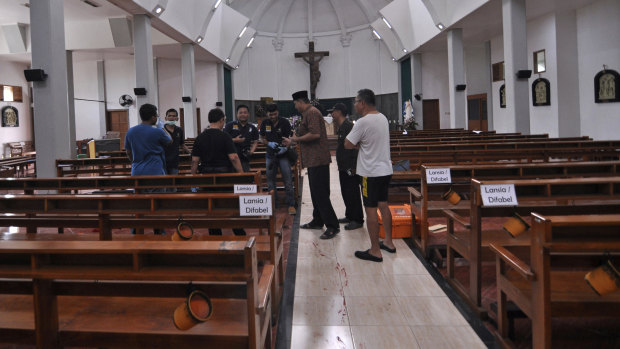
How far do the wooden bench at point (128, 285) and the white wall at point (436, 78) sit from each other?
54.1ft

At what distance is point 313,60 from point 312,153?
1611 cm

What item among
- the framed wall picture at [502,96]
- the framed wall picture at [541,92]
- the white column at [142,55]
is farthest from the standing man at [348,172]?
the framed wall picture at [502,96]

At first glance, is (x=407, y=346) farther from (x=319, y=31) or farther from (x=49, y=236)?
(x=319, y=31)

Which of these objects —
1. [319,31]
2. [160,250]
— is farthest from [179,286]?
[319,31]

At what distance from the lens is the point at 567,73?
10.9m

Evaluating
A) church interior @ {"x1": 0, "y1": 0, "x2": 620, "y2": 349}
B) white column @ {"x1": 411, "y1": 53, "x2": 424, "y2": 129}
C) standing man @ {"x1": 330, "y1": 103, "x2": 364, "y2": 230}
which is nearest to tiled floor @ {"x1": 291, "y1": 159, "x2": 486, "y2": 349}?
church interior @ {"x1": 0, "y1": 0, "x2": 620, "y2": 349}

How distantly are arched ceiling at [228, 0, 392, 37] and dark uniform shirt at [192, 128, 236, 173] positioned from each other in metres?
16.2

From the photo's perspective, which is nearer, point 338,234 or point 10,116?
point 338,234

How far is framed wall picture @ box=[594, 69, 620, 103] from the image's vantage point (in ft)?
31.2

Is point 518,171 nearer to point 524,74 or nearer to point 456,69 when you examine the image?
point 524,74

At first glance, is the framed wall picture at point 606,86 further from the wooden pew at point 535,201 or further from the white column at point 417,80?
the wooden pew at point 535,201

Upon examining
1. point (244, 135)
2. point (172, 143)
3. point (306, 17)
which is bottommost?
point (172, 143)

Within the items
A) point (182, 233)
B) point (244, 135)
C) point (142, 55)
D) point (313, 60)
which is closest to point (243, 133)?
point (244, 135)

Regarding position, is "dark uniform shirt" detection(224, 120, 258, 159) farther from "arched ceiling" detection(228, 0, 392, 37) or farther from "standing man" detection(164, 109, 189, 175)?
"arched ceiling" detection(228, 0, 392, 37)
